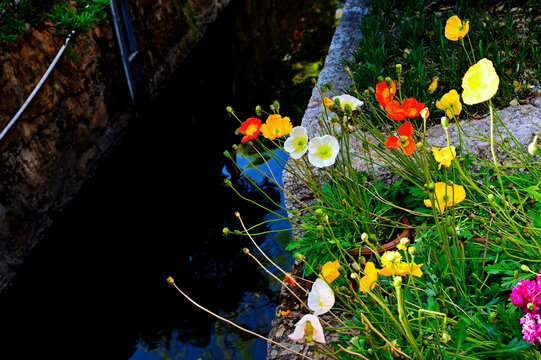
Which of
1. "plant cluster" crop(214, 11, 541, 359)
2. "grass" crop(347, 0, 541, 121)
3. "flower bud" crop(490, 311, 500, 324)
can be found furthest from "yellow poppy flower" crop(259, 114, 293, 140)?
"grass" crop(347, 0, 541, 121)

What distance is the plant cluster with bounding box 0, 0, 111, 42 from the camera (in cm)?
348

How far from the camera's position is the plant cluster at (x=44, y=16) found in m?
3.48

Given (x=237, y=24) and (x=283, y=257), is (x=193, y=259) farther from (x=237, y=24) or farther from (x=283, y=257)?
(x=237, y=24)

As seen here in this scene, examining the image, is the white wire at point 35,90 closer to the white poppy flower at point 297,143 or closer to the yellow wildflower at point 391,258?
the white poppy flower at point 297,143

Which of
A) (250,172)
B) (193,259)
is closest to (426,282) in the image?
(193,259)

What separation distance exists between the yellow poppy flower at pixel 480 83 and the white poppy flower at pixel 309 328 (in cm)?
71

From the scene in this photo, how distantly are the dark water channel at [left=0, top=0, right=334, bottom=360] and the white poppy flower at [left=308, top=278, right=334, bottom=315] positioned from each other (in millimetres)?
1644

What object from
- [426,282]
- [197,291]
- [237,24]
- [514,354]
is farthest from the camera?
[237,24]

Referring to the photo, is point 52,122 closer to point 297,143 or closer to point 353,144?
point 353,144

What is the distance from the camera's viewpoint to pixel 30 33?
3885 mm

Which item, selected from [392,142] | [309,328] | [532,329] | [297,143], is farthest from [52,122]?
[532,329]

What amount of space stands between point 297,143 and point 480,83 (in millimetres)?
622

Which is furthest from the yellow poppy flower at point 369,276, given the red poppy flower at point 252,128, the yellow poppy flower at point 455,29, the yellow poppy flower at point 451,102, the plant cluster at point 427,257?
the yellow poppy flower at point 455,29

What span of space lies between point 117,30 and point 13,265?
2.57m
